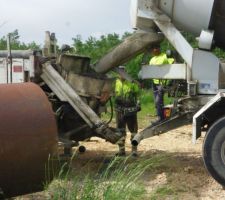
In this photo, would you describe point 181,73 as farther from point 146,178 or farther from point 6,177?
point 6,177

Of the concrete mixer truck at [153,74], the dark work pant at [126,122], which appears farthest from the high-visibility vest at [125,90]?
the concrete mixer truck at [153,74]

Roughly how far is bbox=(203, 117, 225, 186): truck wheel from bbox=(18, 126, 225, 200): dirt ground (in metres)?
0.26

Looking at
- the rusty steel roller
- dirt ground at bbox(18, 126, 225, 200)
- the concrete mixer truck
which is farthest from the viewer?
the concrete mixer truck

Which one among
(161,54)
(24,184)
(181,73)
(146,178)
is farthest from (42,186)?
(161,54)

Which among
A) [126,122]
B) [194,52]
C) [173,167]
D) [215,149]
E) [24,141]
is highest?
[194,52]

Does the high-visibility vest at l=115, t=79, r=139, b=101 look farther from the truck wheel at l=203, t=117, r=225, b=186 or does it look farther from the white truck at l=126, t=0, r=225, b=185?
the truck wheel at l=203, t=117, r=225, b=186

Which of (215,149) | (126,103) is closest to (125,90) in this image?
(126,103)

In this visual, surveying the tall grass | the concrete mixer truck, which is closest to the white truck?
the concrete mixer truck

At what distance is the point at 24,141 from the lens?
498 cm

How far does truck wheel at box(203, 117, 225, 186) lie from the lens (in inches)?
270

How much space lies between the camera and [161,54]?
894 cm

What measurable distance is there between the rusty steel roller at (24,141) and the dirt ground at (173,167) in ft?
2.36

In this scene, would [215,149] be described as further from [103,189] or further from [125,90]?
[125,90]

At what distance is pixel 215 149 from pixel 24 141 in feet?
9.24
